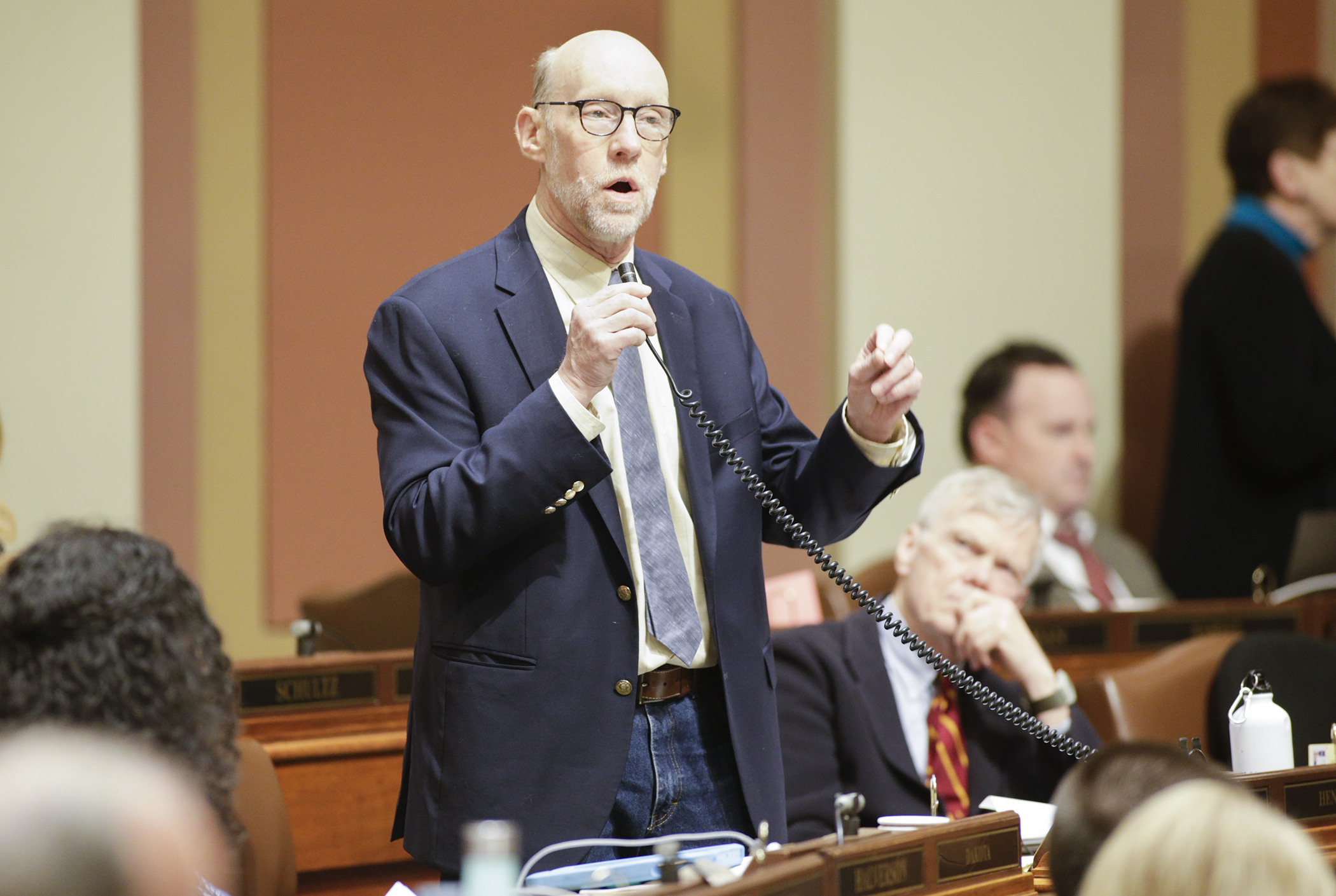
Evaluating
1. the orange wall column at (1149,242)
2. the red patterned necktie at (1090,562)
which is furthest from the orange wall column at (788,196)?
the orange wall column at (1149,242)

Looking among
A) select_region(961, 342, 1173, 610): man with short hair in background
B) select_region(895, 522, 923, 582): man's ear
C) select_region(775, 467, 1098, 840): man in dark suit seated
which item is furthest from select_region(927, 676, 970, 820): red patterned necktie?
select_region(961, 342, 1173, 610): man with short hair in background

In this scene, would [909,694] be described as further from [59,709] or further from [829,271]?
[829,271]

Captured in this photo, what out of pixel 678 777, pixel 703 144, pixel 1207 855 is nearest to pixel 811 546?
pixel 678 777

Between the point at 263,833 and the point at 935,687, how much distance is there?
1215mm

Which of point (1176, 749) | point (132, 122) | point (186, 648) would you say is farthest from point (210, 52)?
point (1176, 749)

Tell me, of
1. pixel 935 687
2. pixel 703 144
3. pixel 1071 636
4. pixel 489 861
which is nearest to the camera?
pixel 489 861

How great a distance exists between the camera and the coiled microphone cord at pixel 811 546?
1.93m

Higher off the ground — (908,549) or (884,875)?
(908,549)

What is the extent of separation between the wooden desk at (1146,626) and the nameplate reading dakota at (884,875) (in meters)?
1.87

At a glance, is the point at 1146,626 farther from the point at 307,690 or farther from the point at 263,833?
the point at 263,833

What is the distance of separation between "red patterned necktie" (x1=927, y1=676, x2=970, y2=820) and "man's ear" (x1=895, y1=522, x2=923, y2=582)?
0.23m

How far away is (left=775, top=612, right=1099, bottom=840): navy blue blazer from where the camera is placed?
258cm

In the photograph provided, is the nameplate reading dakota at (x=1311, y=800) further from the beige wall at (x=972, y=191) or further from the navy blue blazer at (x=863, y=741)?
the beige wall at (x=972, y=191)

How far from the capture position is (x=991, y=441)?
4.25 meters
